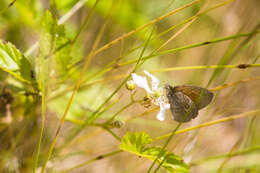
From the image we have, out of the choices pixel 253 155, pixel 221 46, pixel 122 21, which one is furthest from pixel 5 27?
pixel 221 46

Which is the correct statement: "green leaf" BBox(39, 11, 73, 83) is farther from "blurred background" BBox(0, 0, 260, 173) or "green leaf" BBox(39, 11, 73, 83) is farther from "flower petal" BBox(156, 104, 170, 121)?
"flower petal" BBox(156, 104, 170, 121)

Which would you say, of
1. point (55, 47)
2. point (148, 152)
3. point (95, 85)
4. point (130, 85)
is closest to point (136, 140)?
point (148, 152)

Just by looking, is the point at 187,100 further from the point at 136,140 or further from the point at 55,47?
the point at 55,47

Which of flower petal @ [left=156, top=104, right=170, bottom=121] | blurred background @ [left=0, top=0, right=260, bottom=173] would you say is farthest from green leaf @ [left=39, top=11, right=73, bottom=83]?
flower petal @ [left=156, top=104, right=170, bottom=121]

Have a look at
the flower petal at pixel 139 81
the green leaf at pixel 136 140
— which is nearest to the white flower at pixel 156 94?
the flower petal at pixel 139 81

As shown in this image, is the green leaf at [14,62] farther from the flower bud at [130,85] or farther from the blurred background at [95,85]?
the flower bud at [130,85]

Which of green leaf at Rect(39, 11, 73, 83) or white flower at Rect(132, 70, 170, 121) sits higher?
green leaf at Rect(39, 11, 73, 83)

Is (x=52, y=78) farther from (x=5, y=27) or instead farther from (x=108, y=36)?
(x=108, y=36)
